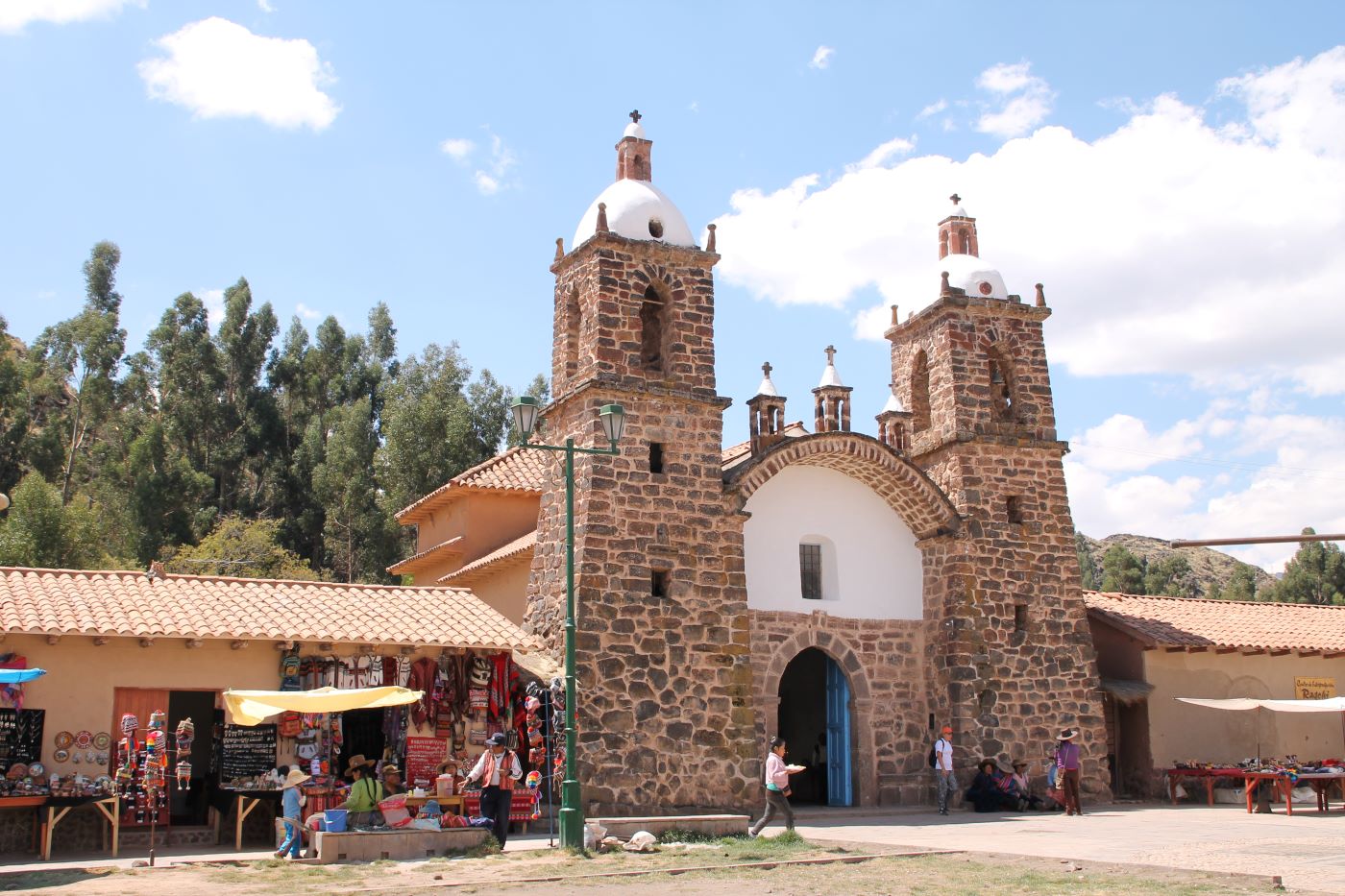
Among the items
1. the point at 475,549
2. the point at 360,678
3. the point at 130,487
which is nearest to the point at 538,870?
the point at 360,678

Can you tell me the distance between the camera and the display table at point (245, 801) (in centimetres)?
1512

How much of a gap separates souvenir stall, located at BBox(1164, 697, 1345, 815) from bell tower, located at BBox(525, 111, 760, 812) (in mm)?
8262

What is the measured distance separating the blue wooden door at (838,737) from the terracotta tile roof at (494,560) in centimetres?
580

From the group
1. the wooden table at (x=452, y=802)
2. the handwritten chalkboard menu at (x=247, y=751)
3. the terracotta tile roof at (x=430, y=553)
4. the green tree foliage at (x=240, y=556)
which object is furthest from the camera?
the green tree foliage at (x=240, y=556)

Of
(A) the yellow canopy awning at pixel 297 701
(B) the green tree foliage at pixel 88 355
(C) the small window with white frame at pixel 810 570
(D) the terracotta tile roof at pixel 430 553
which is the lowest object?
(A) the yellow canopy awning at pixel 297 701

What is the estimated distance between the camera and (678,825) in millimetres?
15148

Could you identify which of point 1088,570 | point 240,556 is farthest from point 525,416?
point 1088,570

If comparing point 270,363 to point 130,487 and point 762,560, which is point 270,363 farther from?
point 762,560

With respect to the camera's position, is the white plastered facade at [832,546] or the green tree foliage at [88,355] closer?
the white plastered facade at [832,546]

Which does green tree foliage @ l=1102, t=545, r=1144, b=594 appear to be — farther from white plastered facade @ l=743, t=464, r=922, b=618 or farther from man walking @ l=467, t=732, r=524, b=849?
man walking @ l=467, t=732, r=524, b=849

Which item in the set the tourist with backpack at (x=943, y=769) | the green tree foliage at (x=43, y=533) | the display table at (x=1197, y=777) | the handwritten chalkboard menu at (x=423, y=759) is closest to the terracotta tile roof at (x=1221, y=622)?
the display table at (x=1197, y=777)

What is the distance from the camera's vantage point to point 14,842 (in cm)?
1464

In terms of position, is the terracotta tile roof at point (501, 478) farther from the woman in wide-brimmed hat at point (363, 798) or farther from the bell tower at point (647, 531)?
the woman in wide-brimmed hat at point (363, 798)

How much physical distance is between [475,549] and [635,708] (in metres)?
8.18
